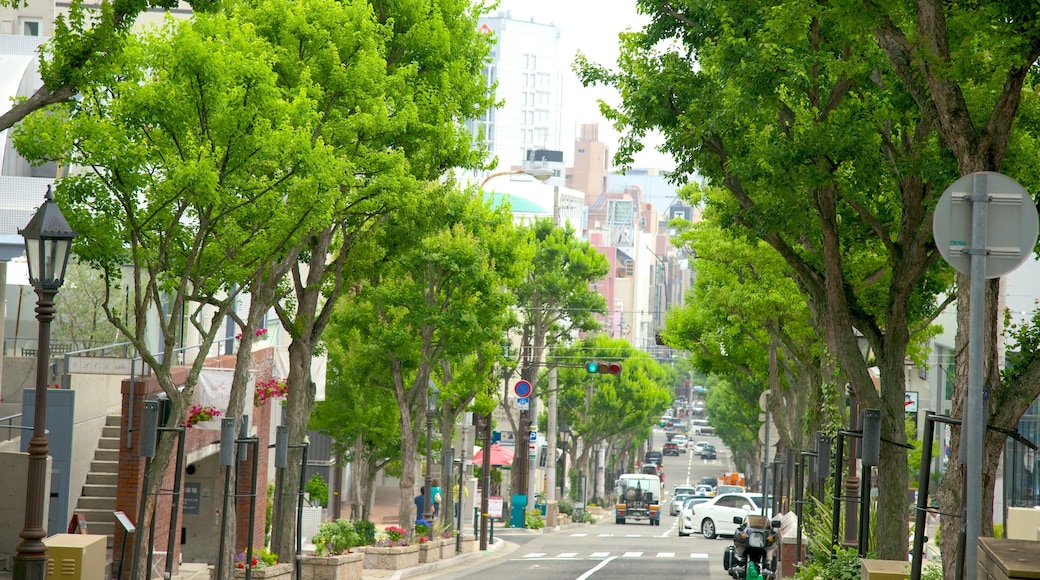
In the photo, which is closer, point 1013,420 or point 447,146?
point 1013,420

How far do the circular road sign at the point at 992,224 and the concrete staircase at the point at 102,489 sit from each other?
53.4 ft

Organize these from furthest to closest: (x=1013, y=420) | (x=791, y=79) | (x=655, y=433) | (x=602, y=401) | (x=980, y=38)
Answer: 1. (x=655, y=433)
2. (x=602, y=401)
3. (x=791, y=79)
4. (x=980, y=38)
5. (x=1013, y=420)

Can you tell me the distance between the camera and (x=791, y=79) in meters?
13.7

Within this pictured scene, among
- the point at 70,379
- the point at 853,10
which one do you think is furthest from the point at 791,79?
the point at 70,379

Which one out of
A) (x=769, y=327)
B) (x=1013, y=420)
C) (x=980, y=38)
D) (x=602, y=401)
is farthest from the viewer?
(x=602, y=401)

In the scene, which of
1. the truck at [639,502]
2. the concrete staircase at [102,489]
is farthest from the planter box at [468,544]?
the truck at [639,502]

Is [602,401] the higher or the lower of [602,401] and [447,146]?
the lower

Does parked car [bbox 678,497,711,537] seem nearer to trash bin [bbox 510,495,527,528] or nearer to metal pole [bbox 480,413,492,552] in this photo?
trash bin [bbox 510,495,527,528]

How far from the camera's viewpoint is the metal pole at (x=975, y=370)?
6.64 metres

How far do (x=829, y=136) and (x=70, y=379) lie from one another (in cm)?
1334

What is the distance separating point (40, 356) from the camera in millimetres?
11445

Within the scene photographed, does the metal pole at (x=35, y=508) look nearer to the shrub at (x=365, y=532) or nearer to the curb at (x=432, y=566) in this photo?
the curb at (x=432, y=566)

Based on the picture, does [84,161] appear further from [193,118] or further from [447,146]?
[447,146]

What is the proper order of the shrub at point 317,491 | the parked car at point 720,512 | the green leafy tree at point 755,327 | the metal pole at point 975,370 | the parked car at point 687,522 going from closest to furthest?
the metal pole at point 975,370
the green leafy tree at point 755,327
the shrub at point 317,491
the parked car at point 720,512
the parked car at point 687,522
